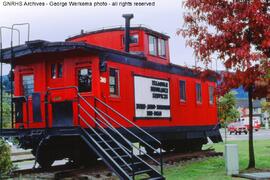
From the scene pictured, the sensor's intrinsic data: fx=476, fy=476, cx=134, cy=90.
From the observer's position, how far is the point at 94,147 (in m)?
12.5

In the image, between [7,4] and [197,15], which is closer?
[7,4]

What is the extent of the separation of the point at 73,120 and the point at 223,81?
471 centimetres

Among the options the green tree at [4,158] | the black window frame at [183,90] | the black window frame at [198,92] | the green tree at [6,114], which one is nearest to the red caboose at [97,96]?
the black window frame at [183,90]

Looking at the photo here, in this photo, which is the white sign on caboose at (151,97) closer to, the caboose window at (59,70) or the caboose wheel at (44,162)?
the caboose window at (59,70)

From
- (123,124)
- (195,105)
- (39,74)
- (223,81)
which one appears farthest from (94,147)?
(195,105)

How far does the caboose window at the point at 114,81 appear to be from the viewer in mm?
14539

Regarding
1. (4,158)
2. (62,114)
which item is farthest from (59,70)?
(4,158)

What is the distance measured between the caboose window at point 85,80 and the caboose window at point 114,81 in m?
0.79

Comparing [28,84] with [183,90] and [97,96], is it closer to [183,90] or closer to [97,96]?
[97,96]

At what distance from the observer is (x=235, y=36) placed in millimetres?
13922

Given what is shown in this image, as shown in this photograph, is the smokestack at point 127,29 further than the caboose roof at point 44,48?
Yes

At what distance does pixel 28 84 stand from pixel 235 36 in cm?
662

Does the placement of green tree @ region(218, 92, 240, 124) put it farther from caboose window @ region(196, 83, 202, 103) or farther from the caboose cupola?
the caboose cupola

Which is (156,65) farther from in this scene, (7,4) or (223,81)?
(7,4)
